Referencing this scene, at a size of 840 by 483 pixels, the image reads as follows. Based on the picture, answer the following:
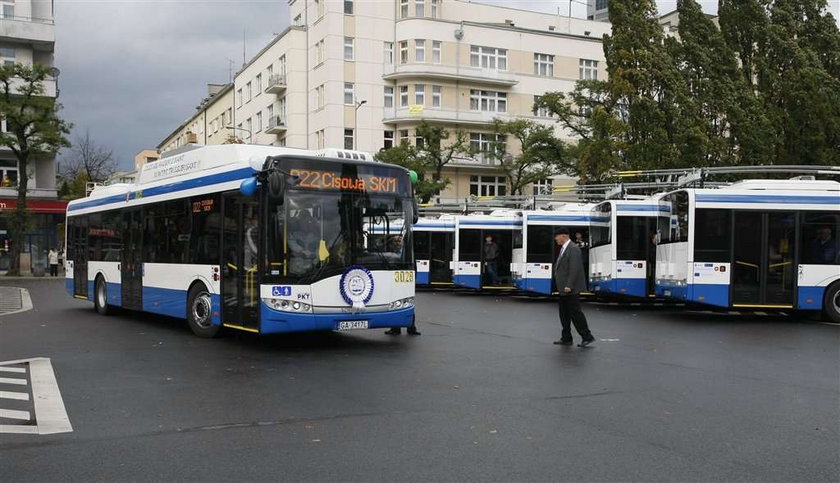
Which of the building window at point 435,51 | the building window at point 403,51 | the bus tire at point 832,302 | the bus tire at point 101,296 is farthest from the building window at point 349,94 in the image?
the bus tire at point 832,302

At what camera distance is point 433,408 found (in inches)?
310

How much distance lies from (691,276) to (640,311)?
12.2ft

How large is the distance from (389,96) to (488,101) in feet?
25.1

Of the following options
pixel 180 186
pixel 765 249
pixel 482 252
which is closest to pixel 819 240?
pixel 765 249

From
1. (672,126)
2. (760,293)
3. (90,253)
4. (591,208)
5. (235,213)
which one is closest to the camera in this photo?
(235,213)

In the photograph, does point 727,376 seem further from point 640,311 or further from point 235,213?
point 640,311

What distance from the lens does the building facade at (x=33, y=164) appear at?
50.4m

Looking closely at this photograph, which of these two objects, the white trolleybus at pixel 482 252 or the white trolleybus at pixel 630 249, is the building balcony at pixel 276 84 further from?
the white trolleybus at pixel 630 249

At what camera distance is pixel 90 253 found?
1989 cm

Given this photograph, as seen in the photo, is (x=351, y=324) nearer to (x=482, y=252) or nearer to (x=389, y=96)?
(x=482, y=252)

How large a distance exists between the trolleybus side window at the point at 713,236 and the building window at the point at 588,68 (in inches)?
1853

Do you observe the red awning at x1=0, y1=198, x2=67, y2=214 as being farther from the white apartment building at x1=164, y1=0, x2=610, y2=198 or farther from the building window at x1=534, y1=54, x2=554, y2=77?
the building window at x1=534, y1=54, x2=554, y2=77

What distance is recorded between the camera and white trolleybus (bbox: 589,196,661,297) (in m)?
22.0

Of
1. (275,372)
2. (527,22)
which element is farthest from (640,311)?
(527,22)
